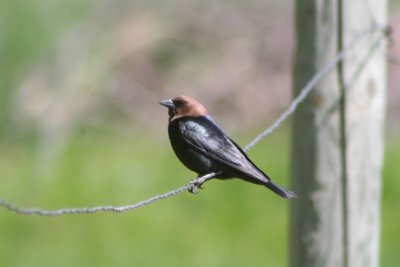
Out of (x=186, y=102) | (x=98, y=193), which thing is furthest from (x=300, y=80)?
(x=98, y=193)

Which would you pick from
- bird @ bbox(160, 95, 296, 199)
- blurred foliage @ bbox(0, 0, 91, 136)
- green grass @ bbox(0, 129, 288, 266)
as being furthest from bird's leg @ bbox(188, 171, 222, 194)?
blurred foliage @ bbox(0, 0, 91, 136)

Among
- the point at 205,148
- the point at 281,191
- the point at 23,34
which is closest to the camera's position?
the point at 281,191

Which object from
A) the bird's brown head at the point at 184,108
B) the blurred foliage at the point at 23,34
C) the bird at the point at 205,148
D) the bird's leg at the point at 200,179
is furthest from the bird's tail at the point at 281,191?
the blurred foliage at the point at 23,34

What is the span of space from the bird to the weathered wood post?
1.00 meters

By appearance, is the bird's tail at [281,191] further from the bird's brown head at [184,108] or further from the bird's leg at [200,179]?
the bird's brown head at [184,108]

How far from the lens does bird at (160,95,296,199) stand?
4.14 m

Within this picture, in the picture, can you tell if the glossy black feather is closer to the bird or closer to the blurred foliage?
the bird

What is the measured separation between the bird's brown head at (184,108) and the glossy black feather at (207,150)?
0.03m

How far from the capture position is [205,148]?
13.7 ft

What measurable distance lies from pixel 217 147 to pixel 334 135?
3.53ft

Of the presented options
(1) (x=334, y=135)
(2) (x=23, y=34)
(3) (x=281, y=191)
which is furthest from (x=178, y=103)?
(2) (x=23, y=34)

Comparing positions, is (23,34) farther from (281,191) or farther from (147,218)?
(281,191)

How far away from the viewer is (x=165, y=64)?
10453mm

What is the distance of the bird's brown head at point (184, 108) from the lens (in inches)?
166
